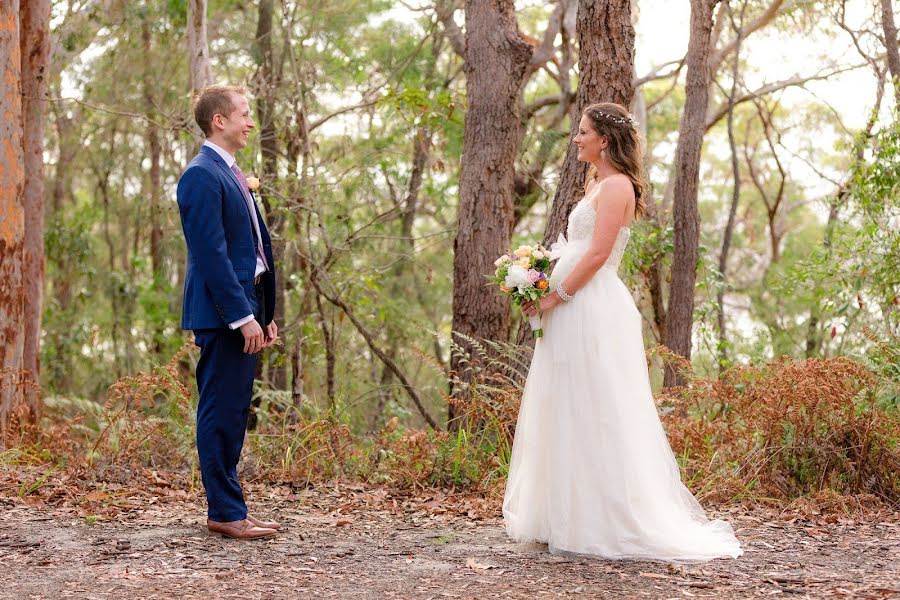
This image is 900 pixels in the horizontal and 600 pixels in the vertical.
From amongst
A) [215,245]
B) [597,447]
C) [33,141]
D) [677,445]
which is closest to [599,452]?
[597,447]

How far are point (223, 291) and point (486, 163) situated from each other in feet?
13.9

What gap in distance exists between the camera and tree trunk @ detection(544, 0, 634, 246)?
744 centimetres

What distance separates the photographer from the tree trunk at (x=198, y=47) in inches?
402

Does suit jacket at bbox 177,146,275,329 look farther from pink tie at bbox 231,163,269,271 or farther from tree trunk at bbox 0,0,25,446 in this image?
tree trunk at bbox 0,0,25,446

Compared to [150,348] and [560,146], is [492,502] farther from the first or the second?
[150,348]

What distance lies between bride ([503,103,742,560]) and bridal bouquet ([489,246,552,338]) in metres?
0.06

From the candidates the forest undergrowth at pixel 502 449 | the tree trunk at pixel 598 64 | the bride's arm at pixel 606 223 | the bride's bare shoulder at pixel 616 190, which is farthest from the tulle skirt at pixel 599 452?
the tree trunk at pixel 598 64

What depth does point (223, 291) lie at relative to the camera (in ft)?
15.8

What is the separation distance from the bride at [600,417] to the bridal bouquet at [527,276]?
2.3 inches

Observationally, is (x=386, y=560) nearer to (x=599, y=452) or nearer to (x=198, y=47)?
(x=599, y=452)

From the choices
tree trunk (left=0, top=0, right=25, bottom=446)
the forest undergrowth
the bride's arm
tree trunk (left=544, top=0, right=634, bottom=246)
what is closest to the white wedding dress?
the bride's arm

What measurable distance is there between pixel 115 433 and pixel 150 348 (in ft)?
35.7

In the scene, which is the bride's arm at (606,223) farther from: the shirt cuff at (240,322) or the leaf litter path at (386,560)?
the shirt cuff at (240,322)

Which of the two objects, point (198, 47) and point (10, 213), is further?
point (198, 47)
